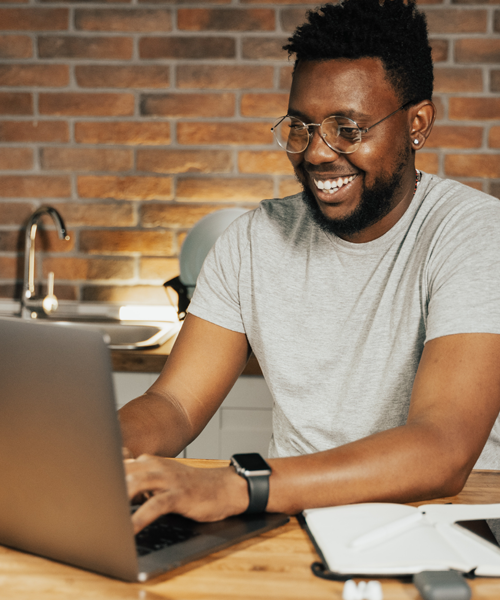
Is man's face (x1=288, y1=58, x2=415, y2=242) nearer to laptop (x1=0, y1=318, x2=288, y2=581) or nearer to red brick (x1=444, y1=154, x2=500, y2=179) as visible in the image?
laptop (x1=0, y1=318, x2=288, y2=581)

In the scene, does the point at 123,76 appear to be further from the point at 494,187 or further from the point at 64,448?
the point at 64,448

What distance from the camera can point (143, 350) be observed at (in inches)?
65.7

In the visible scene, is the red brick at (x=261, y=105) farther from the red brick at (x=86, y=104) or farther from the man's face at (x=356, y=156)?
the man's face at (x=356, y=156)

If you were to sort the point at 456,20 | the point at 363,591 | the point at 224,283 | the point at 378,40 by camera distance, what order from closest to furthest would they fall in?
the point at 363,591 < the point at 378,40 < the point at 224,283 < the point at 456,20

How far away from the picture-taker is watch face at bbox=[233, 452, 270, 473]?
0.75 metres

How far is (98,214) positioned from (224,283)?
1.09 meters

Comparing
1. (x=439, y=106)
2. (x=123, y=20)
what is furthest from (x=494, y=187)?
(x=123, y=20)

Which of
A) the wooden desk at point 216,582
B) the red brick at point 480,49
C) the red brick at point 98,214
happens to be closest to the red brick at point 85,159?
→ the red brick at point 98,214

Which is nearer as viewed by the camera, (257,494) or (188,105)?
(257,494)

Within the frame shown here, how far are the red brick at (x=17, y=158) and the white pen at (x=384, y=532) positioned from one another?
6.23ft

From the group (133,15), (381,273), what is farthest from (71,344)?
(133,15)

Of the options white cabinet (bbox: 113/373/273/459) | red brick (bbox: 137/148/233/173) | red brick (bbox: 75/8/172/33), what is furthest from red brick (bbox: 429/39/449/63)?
white cabinet (bbox: 113/373/273/459)

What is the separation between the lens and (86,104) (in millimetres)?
2148

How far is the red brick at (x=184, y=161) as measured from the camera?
2.14m
